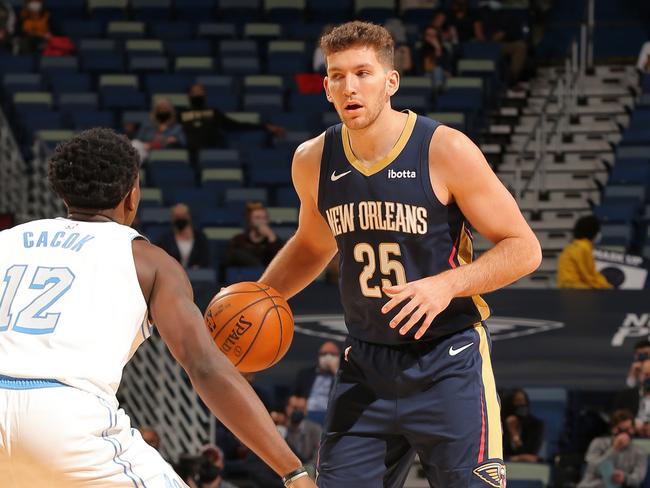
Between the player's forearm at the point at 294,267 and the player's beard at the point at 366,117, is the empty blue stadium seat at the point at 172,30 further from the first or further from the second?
the player's beard at the point at 366,117

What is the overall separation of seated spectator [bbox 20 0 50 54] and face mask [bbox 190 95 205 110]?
359 cm

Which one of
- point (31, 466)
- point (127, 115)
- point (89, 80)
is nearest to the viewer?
point (31, 466)

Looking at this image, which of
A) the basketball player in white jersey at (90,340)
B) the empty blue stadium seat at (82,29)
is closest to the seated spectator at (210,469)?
the basketball player in white jersey at (90,340)

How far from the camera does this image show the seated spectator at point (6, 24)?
16125 mm

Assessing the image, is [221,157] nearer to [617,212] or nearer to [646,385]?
[617,212]

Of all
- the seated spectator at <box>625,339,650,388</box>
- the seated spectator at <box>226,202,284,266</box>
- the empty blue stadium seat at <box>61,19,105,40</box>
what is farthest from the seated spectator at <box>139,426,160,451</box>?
the empty blue stadium seat at <box>61,19,105,40</box>

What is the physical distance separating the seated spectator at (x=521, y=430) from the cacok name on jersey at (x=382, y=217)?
4.69m

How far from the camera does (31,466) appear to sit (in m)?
3.11

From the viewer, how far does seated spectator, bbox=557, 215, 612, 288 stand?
→ 33.4 feet

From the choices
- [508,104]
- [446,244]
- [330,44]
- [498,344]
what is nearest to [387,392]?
[446,244]

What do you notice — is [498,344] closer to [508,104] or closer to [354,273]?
[354,273]

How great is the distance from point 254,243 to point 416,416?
6406 millimetres

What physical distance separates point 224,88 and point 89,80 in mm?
1667

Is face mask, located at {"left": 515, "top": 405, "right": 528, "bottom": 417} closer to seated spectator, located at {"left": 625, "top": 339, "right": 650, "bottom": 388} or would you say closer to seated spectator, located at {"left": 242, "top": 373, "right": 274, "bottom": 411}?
seated spectator, located at {"left": 625, "top": 339, "right": 650, "bottom": 388}
